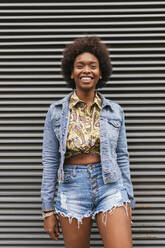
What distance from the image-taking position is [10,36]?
3084mm

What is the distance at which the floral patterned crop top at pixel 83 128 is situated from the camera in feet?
7.04

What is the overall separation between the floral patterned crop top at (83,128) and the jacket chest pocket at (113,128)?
9cm

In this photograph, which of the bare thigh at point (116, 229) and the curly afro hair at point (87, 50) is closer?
the bare thigh at point (116, 229)

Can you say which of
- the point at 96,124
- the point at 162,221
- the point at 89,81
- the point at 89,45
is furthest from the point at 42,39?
the point at 162,221

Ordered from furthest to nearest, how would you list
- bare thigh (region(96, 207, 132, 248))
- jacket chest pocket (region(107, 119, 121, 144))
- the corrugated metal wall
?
the corrugated metal wall → jacket chest pocket (region(107, 119, 121, 144)) → bare thigh (region(96, 207, 132, 248))

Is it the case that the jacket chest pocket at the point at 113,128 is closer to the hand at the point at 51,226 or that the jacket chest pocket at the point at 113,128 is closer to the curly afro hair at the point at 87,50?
the curly afro hair at the point at 87,50

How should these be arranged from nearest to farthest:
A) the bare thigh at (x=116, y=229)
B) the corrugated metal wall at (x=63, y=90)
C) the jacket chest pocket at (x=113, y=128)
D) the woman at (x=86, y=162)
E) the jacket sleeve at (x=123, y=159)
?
1. the bare thigh at (x=116, y=229)
2. the woman at (x=86, y=162)
3. the jacket chest pocket at (x=113, y=128)
4. the jacket sleeve at (x=123, y=159)
5. the corrugated metal wall at (x=63, y=90)

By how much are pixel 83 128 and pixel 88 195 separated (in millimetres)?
497

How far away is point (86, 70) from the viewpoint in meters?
2.19

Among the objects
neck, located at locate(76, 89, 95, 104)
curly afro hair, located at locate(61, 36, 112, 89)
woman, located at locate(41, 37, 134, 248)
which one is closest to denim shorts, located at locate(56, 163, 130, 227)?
woman, located at locate(41, 37, 134, 248)

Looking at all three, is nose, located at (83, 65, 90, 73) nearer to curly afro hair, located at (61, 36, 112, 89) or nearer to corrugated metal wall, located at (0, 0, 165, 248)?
curly afro hair, located at (61, 36, 112, 89)

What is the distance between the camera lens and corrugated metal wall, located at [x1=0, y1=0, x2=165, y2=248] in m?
3.05

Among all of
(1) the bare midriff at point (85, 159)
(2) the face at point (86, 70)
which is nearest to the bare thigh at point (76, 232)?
(1) the bare midriff at point (85, 159)

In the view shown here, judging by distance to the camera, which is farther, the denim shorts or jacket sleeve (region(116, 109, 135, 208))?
jacket sleeve (region(116, 109, 135, 208))
